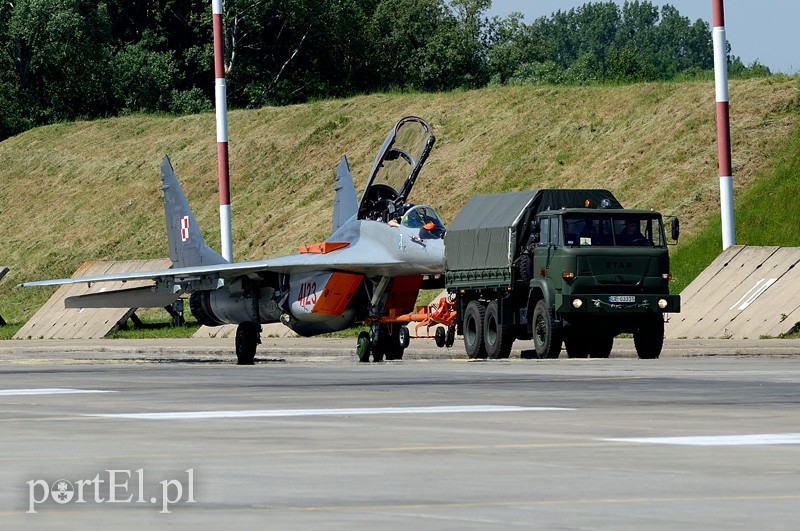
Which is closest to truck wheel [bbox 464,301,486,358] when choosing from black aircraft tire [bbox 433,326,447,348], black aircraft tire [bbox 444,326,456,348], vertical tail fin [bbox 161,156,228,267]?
black aircraft tire [bbox 444,326,456,348]

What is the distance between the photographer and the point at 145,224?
6216 cm

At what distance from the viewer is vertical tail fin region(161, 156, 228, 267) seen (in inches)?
1325

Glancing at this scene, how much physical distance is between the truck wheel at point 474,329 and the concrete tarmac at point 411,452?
840 centimetres

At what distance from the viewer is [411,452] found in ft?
32.6

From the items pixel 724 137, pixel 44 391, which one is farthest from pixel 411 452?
pixel 724 137

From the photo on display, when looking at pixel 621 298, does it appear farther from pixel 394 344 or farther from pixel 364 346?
pixel 364 346

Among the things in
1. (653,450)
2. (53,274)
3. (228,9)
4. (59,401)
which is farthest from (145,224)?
(653,450)

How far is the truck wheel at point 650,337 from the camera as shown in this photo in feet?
86.7

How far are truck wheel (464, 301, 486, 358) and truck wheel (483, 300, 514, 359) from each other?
11 cm

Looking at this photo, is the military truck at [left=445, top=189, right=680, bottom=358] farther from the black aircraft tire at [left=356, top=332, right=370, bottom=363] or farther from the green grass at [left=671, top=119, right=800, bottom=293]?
the green grass at [left=671, top=119, right=800, bottom=293]

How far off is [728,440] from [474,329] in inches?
721

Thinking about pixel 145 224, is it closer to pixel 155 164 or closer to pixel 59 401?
pixel 155 164

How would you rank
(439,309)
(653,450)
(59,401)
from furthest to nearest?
(439,309) → (59,401) → (653,450)

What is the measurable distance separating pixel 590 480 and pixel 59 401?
352 inches
